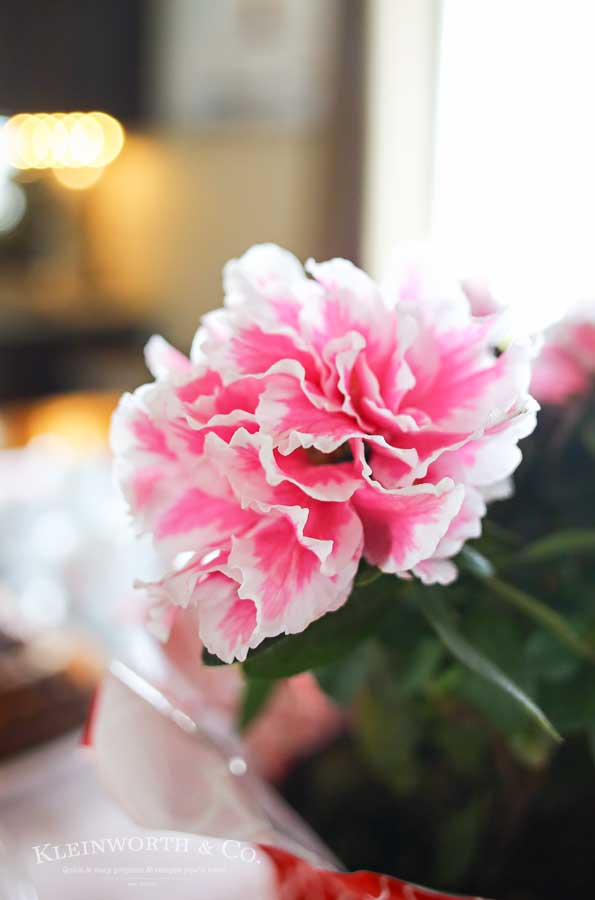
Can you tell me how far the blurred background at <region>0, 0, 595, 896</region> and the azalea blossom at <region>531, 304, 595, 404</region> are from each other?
2.45 ft

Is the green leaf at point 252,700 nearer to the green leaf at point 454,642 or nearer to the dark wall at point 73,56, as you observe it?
the green leaf at point 454,642

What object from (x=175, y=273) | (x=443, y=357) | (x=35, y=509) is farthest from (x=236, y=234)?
(x=443, y=357)

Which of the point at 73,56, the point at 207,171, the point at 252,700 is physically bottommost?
the point at 207,171

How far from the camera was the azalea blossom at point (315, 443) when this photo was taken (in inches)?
12.0

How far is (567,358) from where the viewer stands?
0.49 metres

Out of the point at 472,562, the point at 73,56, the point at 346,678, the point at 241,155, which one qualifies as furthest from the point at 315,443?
the point at 73,56

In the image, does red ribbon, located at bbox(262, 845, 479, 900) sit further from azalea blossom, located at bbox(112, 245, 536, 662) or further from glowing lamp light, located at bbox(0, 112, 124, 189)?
glowing lamp light, located at bbox(0, 112, 124, 189)

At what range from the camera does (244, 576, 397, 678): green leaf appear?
36cm

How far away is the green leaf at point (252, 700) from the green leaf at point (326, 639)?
14cm

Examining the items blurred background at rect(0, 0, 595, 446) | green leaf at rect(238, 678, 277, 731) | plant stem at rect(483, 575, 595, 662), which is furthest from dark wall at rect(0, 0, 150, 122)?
plant stem at rect(483, 575, 595, 662)

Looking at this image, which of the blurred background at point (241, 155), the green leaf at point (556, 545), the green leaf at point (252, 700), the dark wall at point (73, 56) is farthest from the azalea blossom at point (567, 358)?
the dark wall at point (73, 56)

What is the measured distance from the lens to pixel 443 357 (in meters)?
0.34

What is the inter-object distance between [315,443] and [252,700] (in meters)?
0.27

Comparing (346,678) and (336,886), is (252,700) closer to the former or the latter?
(346,678)
